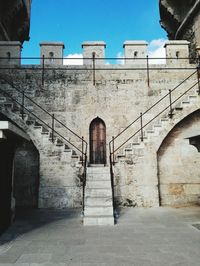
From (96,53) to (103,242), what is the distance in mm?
8733

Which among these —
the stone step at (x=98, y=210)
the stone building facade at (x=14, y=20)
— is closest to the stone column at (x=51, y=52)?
the stone building facade at (x=14, y=20)

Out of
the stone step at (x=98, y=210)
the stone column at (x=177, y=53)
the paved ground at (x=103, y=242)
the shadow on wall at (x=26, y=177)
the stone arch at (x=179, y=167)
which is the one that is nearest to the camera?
the paved ground at (x=103, y=242)

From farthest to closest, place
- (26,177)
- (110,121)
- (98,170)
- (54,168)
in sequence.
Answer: (110,121) < (26,177) < (54,168) < (98,170)

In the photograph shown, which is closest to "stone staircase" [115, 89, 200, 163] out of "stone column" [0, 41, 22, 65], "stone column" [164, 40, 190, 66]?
"stone column" [164, 40, 190, 66]

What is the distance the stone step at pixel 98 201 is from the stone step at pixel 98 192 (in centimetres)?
17

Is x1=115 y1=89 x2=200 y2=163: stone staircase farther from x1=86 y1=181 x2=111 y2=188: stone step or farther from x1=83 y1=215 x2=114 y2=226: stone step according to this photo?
x1=83 y1=215 x2=114 y2=226: stone step

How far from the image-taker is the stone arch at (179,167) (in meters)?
10.6

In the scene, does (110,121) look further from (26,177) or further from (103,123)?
(26,177)

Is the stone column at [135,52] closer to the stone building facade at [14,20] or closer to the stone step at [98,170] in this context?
the stone step at [98,170]

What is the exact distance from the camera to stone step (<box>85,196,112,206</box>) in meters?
7.85

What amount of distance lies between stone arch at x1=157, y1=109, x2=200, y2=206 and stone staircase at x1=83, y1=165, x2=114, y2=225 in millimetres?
2617

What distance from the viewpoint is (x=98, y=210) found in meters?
7.62

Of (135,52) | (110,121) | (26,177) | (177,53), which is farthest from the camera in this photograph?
(177,53)

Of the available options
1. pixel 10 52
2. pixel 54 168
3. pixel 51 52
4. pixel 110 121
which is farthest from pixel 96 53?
pixel 54 168
